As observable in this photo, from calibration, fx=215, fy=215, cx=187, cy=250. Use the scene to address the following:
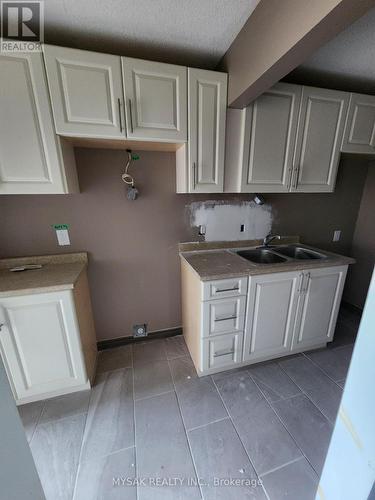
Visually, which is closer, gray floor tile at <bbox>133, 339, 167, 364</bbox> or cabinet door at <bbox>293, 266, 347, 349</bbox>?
cabinet door at <bbox>293, 266, 347, 349</bbox>

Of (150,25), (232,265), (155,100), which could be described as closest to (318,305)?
(232,265)

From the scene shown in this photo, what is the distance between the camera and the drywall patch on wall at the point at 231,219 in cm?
199

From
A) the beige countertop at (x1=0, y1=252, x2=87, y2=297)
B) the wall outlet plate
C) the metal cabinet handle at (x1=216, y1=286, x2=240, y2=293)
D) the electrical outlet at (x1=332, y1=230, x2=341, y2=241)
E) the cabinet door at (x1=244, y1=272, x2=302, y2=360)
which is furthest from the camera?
the electrical outlet at (x1=332, y1=230, x2=341, y2=241)

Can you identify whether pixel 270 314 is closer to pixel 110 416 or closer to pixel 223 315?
pixel 223 315

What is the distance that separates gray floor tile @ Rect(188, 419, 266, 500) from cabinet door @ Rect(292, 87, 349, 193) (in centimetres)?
186

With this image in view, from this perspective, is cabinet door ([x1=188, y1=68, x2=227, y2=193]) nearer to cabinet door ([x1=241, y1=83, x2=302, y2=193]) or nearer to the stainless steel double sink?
cabinet door ([x1=241, y1=83, x2=302, y2=193])

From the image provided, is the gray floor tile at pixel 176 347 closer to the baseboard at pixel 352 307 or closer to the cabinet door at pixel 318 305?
the cabinet door at pixel 318 305

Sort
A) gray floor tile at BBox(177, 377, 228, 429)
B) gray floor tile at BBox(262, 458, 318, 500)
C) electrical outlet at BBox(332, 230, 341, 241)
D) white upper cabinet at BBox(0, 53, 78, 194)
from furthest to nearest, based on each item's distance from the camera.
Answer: electrical outlet at BBox(332, 230, 341, 241), gray floor tile at BBox(177, 377, 228, 429), white upper cabinet at BBox(0, 53, 78, 194), gray floor tile at BBox(262, 458, 318, 500)

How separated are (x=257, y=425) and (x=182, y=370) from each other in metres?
0.66

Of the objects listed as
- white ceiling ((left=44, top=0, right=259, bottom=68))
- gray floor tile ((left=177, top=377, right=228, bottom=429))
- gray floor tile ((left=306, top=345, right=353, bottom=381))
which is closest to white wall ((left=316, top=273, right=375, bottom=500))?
gray floor tile ((left=177, top=377, right=228, bottom=429))

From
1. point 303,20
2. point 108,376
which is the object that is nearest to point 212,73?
point 303,20

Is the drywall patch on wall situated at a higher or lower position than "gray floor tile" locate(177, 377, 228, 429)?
higher

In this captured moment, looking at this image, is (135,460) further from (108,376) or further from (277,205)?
(277,205)

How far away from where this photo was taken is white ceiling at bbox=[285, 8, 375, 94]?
123 cm
